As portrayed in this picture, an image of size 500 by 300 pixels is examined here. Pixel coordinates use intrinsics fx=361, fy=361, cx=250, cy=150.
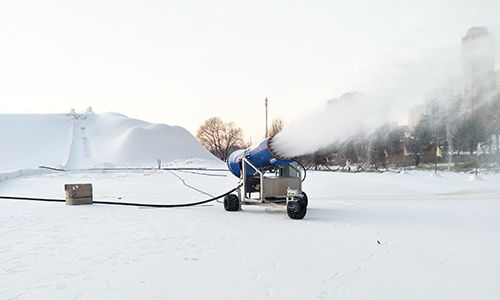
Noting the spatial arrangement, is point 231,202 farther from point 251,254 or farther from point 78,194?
point 78,194

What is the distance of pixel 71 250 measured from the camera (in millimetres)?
5848

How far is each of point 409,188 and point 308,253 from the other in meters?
12.8

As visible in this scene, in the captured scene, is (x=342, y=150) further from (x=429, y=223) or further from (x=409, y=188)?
(x=429, y=223)

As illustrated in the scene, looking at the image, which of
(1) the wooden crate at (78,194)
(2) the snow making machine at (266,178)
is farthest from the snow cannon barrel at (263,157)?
(1) the wooden crate at (78,194)

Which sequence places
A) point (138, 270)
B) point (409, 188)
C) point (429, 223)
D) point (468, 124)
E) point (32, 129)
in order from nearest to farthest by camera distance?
point (138, 270) < point (429, 223) < point (409, 188) < point (468, 124) < point (32, 129)

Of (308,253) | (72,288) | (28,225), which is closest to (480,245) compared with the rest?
(308,253)

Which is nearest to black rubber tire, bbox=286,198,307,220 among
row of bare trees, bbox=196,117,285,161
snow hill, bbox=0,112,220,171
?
snow hill, bbox=0,112,220,171

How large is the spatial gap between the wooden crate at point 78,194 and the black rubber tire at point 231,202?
4.82 m

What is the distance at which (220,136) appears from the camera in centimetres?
A: 8238

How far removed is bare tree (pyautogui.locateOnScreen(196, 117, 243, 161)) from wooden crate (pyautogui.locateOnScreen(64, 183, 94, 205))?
68.3m

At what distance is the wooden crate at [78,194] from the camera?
37.8 ft

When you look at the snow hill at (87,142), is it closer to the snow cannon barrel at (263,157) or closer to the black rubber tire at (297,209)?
the snow cannon barrel at (263,157)

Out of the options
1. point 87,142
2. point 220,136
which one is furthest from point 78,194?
point 220,136

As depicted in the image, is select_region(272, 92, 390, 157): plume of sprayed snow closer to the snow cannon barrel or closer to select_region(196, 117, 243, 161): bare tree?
the snow cannon barrel
